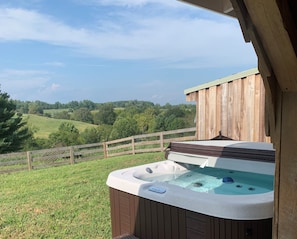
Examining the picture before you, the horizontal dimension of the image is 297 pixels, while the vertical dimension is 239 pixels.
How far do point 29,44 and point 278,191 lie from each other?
16.9 meters

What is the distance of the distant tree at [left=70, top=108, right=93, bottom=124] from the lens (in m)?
13.4

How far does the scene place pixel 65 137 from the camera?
11.7 metres

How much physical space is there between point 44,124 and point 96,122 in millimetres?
2958

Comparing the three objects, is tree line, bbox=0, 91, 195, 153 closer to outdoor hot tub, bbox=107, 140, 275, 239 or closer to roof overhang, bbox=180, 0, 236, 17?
outdoor hot tub, bbox=107, 140, 275, 239

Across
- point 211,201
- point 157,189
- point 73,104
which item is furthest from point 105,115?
point 211,201

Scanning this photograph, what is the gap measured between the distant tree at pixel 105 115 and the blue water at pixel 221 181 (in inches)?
350

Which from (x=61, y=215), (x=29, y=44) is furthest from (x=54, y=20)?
(x=61, y=215)

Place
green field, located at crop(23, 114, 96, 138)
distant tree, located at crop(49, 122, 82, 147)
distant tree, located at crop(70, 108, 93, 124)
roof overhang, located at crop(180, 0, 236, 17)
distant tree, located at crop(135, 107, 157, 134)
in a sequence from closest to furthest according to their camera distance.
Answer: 1. roof overhang, located at crop(180, 0, 236, 17)
2. distant tree, located at crop(135, 107, 157, 134)
3. distant tree, located at crop(49, 122, 82, 147)
4. green field, located at crop(23, 114, 96, 138)
5. distant tree, located at crop(70, 108, 93, 124)

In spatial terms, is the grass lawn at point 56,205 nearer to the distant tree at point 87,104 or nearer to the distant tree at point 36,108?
the distant tree at point 87,104

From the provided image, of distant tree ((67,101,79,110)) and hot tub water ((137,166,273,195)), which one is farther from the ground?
distant tree ((67,101,79,110))

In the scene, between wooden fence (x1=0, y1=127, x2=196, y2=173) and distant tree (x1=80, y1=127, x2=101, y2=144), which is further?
distant tree (x1=80, y1=127, x2=101, y2=144)

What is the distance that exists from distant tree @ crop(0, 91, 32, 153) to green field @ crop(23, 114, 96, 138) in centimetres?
52

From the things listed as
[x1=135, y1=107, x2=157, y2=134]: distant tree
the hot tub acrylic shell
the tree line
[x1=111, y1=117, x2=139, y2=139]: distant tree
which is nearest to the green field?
the tree line

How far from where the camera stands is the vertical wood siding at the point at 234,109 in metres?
4.30
